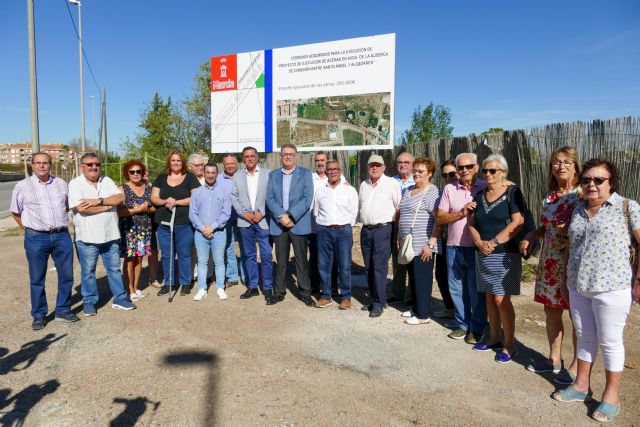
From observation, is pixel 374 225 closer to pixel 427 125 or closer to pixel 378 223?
pixel 378 223

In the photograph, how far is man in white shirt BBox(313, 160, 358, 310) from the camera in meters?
5.21

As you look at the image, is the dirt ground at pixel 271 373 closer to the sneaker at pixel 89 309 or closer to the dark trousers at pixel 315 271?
the sneaker at pixel 89 309

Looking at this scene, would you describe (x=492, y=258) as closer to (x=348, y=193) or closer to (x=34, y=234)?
(x=348, y=193)

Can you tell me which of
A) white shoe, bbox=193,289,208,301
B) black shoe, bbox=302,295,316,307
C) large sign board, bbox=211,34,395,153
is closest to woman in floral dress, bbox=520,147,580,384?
black shoe, bbox=302,295,316,307

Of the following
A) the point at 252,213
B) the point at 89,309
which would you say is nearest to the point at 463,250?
the point at 252,213

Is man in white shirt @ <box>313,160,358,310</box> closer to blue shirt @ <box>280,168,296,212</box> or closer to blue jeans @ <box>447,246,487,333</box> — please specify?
blue shirt @ <box>280,168,296,212</box>

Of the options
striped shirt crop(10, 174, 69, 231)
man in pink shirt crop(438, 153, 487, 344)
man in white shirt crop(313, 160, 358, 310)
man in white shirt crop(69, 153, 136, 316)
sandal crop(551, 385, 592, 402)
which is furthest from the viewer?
man in white shirt crop(313, 160, 358, 310)

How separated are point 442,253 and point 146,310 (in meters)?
3.58

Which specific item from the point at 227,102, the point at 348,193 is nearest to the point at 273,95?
the point at 227,102

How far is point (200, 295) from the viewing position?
5.81m

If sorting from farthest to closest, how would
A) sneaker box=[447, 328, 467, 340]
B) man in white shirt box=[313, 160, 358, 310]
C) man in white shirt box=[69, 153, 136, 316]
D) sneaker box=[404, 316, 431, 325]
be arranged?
man in white shirt box=[313, 160, 358, 310] < man in white shirt box=[69, 153, 136, 316] < sneaker box=[404, 316, 431, 325] < sneaker box=[447, 328, 467, 340]

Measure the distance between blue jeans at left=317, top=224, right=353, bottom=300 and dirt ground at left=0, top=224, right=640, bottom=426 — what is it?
15.2 inches

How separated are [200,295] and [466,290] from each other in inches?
133

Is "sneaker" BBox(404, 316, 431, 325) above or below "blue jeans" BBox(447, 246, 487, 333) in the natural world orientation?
below
